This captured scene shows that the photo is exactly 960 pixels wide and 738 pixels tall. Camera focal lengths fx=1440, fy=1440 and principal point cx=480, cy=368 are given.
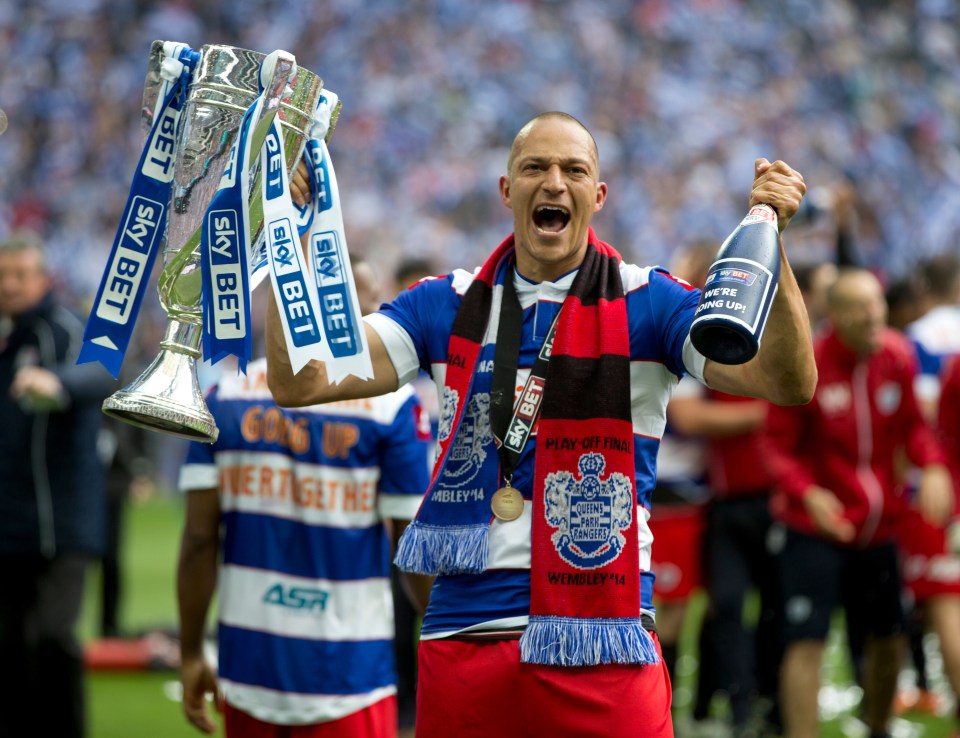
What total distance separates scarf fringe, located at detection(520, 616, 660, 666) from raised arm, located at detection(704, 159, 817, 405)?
0.59m

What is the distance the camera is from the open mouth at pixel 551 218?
11.0 feet

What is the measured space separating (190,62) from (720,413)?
4652mm

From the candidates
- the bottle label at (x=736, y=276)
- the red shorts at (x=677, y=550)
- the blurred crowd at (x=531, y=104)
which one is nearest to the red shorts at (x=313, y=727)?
the bottle label at (x=736, y=276)

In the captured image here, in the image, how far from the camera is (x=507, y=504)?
323cm

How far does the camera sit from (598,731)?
3.11 metres

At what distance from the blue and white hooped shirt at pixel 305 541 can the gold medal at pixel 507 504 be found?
1.02 m

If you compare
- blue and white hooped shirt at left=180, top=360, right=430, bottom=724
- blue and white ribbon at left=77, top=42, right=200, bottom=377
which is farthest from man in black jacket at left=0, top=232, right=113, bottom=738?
blue and white ribbon at left=77, top=42, right=200, bottom=377

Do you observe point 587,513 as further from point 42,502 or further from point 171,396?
point 42,502

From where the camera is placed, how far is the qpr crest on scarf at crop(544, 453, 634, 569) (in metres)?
3.16

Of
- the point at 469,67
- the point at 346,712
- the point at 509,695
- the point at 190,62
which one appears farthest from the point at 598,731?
the point at 469,67

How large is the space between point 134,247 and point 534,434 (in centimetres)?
100

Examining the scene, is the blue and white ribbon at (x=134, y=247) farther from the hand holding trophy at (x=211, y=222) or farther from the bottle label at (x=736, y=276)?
the bottle label at (x=736, y=276)

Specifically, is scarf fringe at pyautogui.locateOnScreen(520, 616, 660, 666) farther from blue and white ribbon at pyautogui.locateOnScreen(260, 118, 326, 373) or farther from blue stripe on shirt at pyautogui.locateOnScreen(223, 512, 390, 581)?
blue stripe on shirt at pyautogui.locateOnScreen(223, 512, 390, 581)

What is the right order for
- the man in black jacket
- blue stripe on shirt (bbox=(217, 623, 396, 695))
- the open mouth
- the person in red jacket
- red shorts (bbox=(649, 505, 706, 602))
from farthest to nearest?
red shorts (bbox=(649, 505, 706, 602)) < the person in red jacket < the man in black jacket < blue stripe on shirt (bbox=(217, 623, 396, 695)) < the open mouth
